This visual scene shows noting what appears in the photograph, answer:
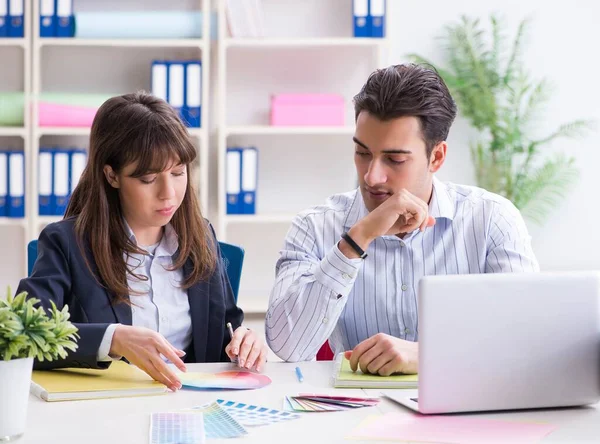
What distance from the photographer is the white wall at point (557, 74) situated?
420 cm

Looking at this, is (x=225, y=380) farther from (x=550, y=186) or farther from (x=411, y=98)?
(x=550, y=186)

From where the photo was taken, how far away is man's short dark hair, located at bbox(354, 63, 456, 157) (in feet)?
6.29

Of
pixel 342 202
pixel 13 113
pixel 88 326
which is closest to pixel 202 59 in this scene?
pixel 13 113

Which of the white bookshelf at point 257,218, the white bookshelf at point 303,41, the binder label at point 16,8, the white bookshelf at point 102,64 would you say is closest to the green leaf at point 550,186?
the white bookshelf at point 303,41

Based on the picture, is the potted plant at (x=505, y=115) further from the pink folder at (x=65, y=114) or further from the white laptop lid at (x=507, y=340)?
the white laptop lid at (x=507, y=340)

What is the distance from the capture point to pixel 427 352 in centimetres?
135

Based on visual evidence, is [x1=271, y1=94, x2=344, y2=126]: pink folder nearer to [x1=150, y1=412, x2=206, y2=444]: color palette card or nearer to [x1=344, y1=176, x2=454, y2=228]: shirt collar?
[x1=344, y1=176, x2=454, y2=228]: shirt collar

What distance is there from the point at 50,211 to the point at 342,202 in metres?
2.11

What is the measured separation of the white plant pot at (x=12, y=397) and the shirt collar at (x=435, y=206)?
A: 38.2 inches

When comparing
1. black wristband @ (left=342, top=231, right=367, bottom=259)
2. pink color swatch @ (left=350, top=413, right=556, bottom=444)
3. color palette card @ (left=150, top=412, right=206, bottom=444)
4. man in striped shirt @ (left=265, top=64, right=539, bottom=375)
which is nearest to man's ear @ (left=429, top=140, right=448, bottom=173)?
man in striped shirt @ (left=265, top=64, right=539, bottom=375)

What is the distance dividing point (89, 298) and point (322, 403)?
0.62 m

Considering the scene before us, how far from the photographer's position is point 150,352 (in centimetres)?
154

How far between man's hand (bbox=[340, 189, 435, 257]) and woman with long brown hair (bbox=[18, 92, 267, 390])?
29 centimetres

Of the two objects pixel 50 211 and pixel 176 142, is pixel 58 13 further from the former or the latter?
pixel 176 142
